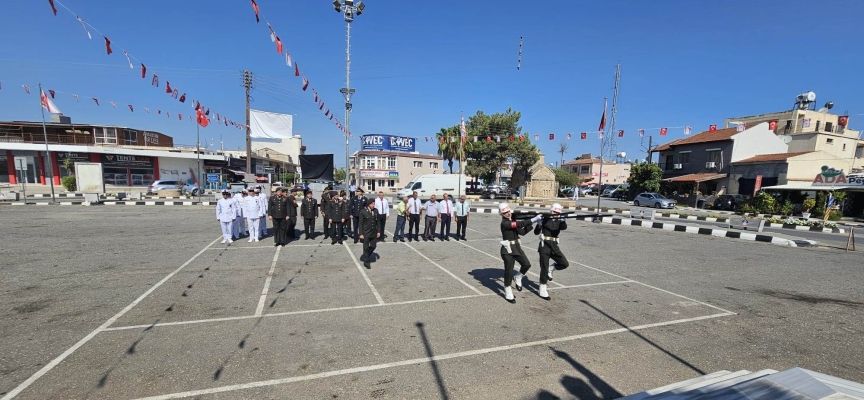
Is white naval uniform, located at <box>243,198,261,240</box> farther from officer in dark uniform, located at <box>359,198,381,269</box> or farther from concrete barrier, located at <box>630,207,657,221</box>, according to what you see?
concrete barrier, located at <box>630,207,657,221</box>

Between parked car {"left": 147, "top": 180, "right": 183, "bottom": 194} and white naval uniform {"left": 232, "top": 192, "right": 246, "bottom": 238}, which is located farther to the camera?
parked car {"left": 147, "top": 180, "right": 183, "bottom": 194}

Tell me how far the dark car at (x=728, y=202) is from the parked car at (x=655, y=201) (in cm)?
427

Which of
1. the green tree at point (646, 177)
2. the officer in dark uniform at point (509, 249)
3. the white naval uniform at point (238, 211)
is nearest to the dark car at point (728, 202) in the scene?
the green tree at point (646, 177)

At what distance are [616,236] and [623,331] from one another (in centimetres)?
1047

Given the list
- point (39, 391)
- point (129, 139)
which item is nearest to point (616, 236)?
point (39, 391)

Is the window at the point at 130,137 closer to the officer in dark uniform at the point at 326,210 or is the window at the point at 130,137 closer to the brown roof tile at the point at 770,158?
the officer in dark uniform at the point at 326,210

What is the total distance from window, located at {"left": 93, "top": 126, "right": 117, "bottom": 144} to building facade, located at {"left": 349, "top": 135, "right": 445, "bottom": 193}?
26.1 m

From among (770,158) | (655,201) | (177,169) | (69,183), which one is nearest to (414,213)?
(655,201)

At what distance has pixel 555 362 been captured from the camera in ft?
13.7

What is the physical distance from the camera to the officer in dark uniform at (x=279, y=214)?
10.7 metres

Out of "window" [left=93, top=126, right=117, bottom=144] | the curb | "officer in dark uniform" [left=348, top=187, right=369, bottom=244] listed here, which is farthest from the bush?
the curb

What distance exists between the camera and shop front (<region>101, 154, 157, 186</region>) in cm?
3484

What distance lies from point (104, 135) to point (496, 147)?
43.4 metres

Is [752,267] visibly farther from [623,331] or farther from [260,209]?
[260,209]
